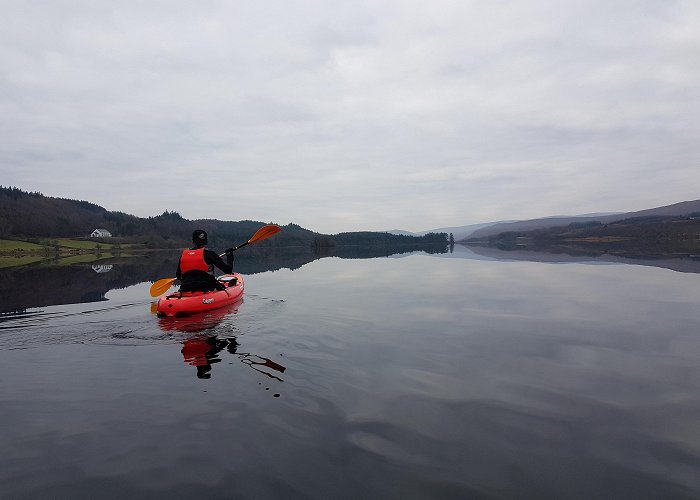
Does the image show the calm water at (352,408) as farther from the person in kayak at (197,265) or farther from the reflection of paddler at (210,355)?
the person in kayak at (197,265)

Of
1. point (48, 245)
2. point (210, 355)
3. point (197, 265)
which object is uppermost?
point (48, 245)

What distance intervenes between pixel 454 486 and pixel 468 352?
16.6ft

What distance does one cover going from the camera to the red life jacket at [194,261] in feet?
42.1

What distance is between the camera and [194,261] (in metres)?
12.9

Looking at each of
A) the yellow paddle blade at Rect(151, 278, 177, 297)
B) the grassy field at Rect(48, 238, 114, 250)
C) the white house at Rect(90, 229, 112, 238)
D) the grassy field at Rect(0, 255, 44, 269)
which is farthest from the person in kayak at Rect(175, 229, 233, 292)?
the white house at Rect(90, 229, 112, 238)

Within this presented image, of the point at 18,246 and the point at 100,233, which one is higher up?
the point at 100,233

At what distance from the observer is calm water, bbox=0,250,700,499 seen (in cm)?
399

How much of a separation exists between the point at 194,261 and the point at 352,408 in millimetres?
9216

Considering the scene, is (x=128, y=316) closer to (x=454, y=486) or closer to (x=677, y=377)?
(x=454, y=486)

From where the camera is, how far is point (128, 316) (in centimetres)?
1302

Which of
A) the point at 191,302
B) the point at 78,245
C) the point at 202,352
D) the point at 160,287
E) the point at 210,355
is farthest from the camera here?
the point at 78,245

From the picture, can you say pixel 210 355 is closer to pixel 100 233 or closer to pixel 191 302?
pixel 191 302

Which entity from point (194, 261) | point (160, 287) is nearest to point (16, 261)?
point (160, 287)

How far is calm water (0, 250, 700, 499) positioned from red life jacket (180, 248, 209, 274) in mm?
1850
